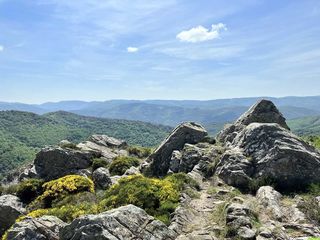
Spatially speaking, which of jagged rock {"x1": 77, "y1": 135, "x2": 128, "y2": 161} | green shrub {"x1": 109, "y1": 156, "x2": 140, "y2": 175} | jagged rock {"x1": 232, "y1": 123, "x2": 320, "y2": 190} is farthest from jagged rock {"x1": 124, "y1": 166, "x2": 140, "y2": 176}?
jagged rock {"x1": 232, "y1": 123, "x2": 320, "y2": 190}

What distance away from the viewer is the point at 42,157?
45000 mm

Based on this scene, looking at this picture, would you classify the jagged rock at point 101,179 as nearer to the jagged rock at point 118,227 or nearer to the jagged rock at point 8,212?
the jagged rock at point 8,212

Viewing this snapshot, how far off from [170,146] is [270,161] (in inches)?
530

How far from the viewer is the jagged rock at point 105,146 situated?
49628 mm

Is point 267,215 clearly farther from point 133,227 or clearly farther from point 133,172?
point 133,172

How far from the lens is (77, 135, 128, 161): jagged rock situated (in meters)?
49.6

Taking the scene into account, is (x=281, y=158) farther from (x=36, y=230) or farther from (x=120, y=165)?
(x=120, y=165)

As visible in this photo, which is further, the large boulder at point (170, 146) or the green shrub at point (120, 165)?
the green shrub at point (120, 165)

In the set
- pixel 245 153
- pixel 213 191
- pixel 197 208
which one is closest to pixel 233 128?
pixel 245 153

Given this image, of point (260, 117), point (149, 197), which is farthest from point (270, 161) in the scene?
point (260, 117)

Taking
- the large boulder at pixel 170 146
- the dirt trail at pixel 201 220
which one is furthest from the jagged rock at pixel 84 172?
the dirt trail at pixel 201 220

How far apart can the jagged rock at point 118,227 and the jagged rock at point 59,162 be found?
25038mm

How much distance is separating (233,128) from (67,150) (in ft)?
65.4

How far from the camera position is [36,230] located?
1978 cm
